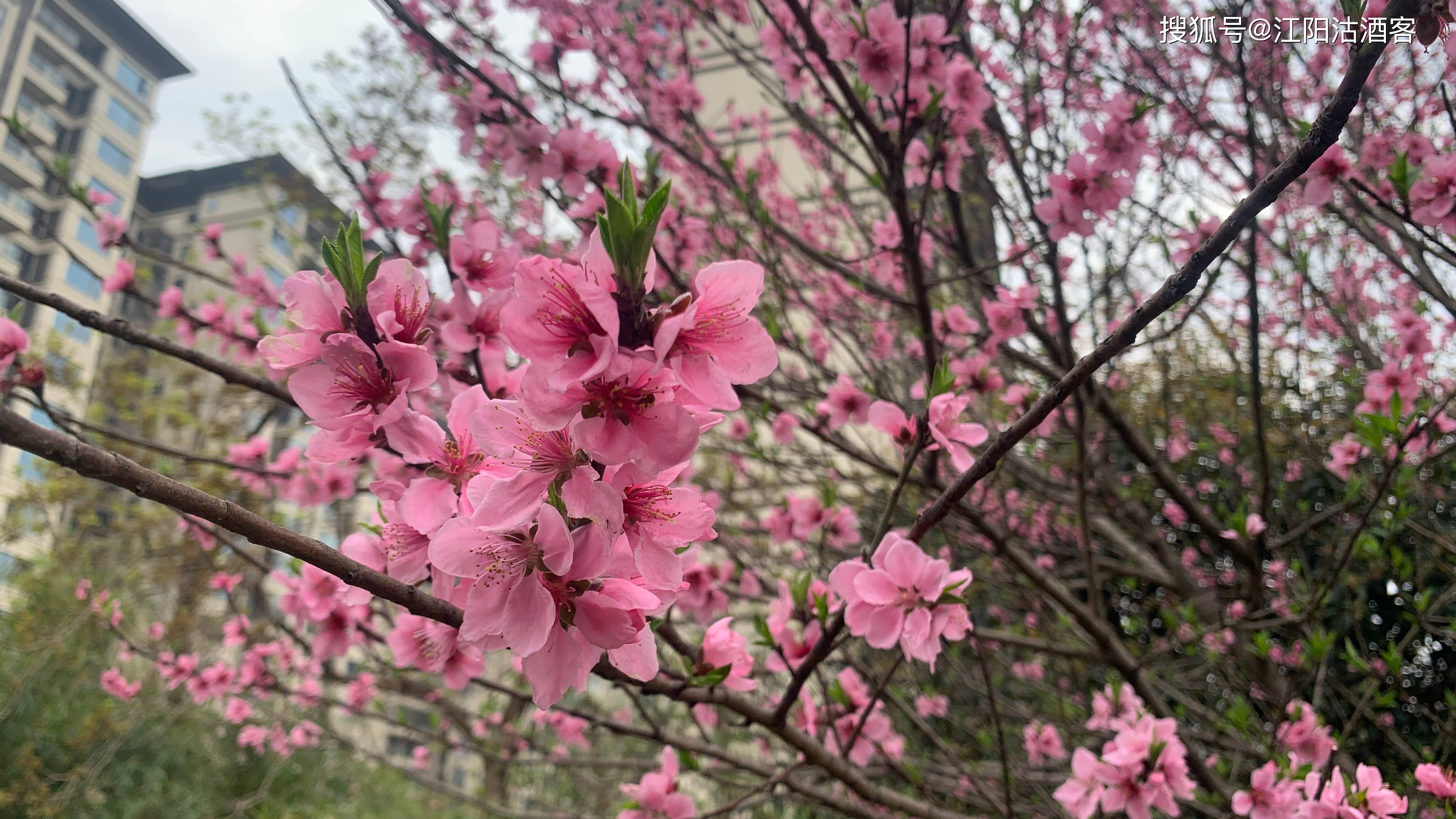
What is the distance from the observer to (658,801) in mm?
Result: 1639

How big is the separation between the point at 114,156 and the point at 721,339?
11.5 m

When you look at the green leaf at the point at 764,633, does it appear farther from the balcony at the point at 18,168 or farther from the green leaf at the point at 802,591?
the balcony at the point at 18,168

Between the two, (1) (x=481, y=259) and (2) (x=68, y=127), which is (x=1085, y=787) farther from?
(2) (x=68, y=127)

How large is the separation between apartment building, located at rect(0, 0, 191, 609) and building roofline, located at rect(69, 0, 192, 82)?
0.05 ft

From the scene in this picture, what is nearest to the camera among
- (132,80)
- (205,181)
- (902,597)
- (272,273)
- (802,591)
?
(902,597)

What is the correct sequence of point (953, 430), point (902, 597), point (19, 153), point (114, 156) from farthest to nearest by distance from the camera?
1. point (114, 156)
2. point (19, 153)
3. point (953, 430)
4. point (902, 597)

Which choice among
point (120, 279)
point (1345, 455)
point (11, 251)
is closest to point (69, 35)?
point (11, 251)

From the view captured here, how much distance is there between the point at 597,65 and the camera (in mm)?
4309

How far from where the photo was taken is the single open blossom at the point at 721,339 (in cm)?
74

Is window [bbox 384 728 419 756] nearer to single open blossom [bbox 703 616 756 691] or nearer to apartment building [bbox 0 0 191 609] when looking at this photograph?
apartment building [bbox 0 0 191 609]

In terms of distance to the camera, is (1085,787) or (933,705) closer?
(1085,787)

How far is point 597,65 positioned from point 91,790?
6183 millimetres

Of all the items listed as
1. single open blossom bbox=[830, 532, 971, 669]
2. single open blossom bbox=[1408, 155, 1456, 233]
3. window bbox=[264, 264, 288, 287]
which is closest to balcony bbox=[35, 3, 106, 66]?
window bbox=[264, 264, 288, 287]

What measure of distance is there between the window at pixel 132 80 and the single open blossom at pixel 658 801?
1229 centimetres
